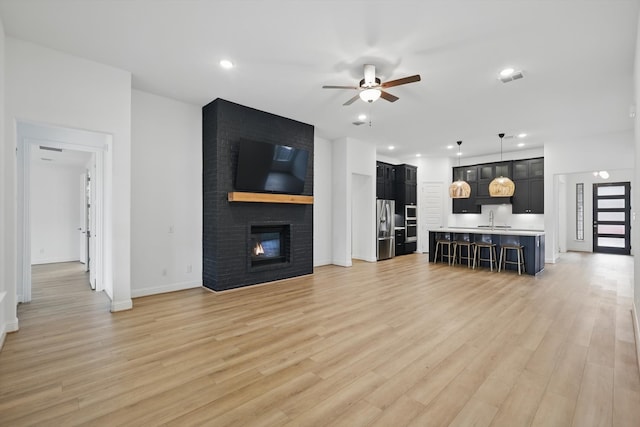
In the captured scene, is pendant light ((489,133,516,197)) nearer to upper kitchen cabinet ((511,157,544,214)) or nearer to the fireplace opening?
upper kitchen cabinet ((511,157,544,214))

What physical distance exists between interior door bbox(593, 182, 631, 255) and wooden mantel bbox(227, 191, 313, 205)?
10591mm

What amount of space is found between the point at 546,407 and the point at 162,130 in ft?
18.6

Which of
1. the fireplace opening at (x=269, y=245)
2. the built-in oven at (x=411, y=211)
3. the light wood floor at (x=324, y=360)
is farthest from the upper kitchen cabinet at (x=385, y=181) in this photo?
the light wood floor at (x=324, y=360)

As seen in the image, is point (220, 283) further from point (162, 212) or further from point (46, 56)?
point (46, 56)

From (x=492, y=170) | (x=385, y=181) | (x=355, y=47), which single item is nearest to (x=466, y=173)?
(x=492, y=170)

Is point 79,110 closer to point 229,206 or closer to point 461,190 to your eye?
point 229,206

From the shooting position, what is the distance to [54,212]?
26.4 ft

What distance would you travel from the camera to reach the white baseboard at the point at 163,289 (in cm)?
459

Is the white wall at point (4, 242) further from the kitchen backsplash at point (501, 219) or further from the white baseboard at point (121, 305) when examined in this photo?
the kitchen backsplash at point (501, 219)

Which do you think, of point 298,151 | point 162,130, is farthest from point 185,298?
point 298,151

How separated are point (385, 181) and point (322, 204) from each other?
276 cm

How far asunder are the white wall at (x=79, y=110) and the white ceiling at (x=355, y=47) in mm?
185

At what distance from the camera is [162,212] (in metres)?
4.84

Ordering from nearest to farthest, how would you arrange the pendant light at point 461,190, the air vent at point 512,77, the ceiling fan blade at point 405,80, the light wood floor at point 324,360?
1. the light wood floor at point 324,360
2. the ceiling fan blade at point 405,80
3. the air vent at point 512,77
4. the pendant light at point 461,190
